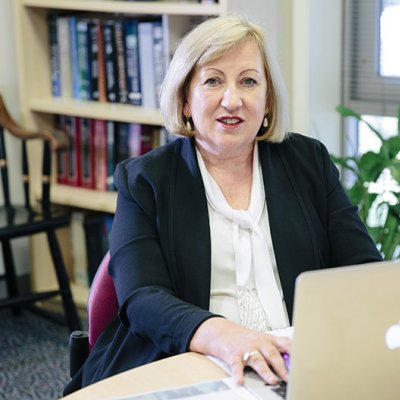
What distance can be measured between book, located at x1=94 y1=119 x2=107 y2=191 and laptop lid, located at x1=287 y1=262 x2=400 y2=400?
242 cm

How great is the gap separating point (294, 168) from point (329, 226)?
0.15m

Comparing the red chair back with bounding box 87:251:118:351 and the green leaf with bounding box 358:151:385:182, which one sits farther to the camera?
the green leaf with bounding box 358:151:385:182

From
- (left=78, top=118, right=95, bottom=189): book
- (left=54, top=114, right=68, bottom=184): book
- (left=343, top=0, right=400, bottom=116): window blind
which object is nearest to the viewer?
(left=343, top=0, right=400, bottom=116): window blind

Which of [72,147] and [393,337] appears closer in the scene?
[393,337]

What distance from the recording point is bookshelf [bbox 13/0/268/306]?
10.7ft

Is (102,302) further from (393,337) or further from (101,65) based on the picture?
(101,65)

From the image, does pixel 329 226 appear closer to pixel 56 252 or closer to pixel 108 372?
pixel 108 372

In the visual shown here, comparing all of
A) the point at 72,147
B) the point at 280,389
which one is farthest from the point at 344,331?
the point at 72,147

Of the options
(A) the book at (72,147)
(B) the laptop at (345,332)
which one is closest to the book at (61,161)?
(A) the book at (72,147)

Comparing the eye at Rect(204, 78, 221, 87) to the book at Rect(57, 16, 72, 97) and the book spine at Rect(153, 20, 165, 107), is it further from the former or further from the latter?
the book at Rect(57, 16, 72, 97)

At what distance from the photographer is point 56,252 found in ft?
11.1

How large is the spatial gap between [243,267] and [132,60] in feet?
5.46

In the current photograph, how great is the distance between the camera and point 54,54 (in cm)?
361

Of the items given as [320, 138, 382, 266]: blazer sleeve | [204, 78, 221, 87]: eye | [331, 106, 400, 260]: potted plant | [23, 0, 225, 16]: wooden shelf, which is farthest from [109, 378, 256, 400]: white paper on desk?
[23, 0, 225, 16]: wooden shelf
